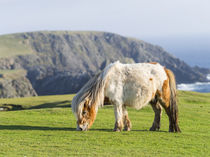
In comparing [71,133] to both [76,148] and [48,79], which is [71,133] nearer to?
[76,148]

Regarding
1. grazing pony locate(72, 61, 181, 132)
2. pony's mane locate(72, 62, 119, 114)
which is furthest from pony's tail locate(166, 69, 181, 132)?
pony's mane locate(72, 62, 119, 114)

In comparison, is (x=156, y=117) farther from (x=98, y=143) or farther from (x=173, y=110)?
(x=98, y=143)

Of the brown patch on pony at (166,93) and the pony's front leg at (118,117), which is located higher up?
the brown patch on pony at (166,93)

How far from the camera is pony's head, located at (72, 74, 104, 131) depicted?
1274 cm

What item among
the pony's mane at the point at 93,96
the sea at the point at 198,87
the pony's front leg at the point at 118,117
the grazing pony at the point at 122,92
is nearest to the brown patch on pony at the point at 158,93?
the grazing pony at the point at 122,92

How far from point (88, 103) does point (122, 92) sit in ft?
4.96

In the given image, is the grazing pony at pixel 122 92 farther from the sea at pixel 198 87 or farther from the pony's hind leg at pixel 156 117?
the sea at pixel 198 87

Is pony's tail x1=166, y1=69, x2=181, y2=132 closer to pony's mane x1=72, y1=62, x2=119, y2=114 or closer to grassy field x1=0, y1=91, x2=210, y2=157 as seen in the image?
grassy field x1=0, y1=91, x2=210, y2=157

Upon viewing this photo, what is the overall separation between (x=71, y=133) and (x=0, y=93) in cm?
13535

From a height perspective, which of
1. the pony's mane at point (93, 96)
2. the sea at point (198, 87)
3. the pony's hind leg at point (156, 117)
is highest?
the pony's mane at point (93, 96)

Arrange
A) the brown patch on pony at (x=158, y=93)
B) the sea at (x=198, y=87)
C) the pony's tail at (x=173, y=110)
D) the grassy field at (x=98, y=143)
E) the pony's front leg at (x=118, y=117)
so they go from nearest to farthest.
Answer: the grassy field at (x=98, y=143), the pony's front leg at (x=118, y=117), the brown patch on pony at (x=158, y=93), the pony's tail at (x=173, y=110), the sea at (x=198, y=87)

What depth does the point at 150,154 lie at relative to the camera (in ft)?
32.1

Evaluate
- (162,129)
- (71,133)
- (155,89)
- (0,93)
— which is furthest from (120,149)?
(0,93)

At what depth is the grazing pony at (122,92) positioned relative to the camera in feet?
42.0
